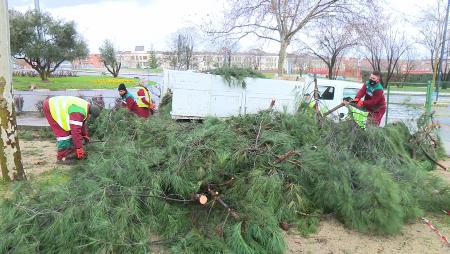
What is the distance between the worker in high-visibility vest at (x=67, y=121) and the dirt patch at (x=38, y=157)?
26cm

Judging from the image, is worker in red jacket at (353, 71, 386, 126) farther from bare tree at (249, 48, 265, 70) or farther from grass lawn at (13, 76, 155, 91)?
grass lawn at (13, 76, 155, 91)

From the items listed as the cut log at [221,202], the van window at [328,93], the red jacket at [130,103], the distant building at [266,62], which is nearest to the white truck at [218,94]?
the van window at [328,93]

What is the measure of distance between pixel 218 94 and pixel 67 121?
165 inches

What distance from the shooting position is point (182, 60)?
2697 centimetres

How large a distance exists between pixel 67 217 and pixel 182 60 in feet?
Result: 81.2

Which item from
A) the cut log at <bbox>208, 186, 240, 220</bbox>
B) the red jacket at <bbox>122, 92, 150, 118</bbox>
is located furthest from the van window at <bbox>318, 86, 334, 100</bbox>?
the cut log at <bbox>208, 186, 240, 220</bbox>

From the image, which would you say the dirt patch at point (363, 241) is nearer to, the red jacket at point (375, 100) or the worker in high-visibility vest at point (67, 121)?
the red jacket at point (375, 100)

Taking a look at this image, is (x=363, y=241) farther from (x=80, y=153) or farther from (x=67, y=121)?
(x=67, y=121)

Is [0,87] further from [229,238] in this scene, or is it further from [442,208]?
[442,208]

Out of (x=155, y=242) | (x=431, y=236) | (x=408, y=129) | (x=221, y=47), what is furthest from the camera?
(x=221, y=47)

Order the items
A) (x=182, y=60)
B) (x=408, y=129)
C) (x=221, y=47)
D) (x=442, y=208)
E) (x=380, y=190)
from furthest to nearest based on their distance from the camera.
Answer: (x=182, y=60)
(x=221, y=47)
(x=408, y=129)
(x=442, y=208)
(x=380, y=190)

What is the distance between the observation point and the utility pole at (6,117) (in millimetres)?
4617

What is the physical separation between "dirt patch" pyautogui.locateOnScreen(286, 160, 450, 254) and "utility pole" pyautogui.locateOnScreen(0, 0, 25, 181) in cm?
372

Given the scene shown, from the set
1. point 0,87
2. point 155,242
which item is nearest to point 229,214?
point 155,242
